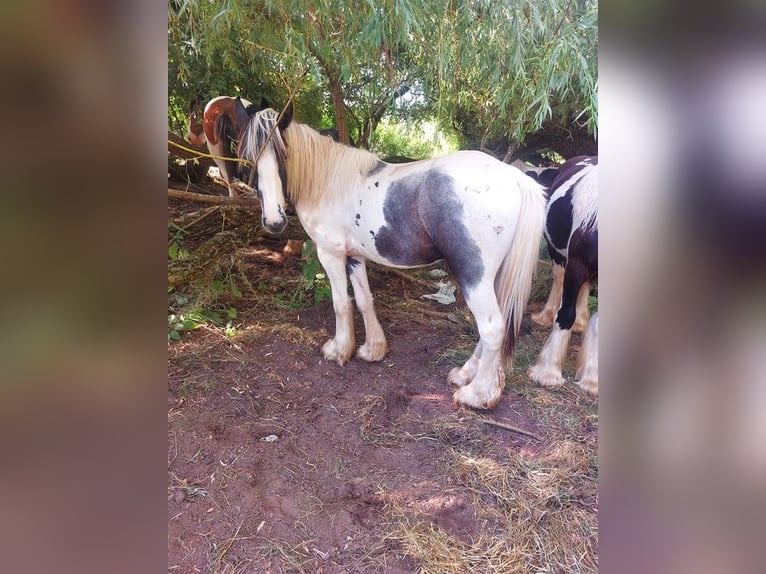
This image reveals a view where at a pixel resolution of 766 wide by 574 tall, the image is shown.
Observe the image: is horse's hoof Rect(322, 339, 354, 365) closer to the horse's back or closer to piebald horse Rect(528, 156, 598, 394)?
piebald horse Rect(528, 156, 598, 394)

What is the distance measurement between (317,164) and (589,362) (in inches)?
79.6

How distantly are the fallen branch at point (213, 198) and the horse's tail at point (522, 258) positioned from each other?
1.99 metres

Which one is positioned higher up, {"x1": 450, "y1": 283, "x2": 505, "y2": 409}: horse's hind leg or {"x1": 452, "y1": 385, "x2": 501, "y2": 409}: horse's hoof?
{"x1": 450, "y1": 283, "x2": 505, "y2": 409}: horse's hind leg

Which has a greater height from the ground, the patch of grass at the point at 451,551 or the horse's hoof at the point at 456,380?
the patch of grass at the point at 451,551

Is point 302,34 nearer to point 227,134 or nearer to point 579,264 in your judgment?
point 227,134

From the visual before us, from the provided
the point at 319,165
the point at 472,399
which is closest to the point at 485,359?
the point at 472,399

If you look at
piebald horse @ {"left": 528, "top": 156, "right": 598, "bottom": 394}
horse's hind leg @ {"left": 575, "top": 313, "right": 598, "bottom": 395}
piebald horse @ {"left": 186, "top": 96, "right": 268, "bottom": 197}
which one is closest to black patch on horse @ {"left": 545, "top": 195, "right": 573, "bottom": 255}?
piebald horse @ {"left": 528, "top": 156, "right": 598, "bottom": 394}

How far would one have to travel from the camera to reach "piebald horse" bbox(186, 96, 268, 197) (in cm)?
230

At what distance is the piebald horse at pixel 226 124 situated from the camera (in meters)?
2.30

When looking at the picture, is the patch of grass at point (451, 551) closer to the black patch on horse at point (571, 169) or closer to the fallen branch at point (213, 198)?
the black patch on horse at point (571, 169)

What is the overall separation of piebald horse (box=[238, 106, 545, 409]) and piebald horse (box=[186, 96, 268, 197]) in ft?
0.40

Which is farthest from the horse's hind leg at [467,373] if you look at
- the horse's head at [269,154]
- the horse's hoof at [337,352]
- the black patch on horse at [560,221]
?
the horse's head at [269,154]
